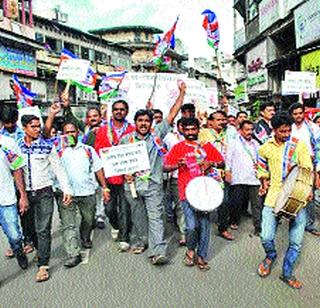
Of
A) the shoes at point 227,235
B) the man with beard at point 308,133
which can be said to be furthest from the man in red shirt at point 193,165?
the man with beard at point 308,133

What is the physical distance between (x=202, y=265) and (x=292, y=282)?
41.1 inches

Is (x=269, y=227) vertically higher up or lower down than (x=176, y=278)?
higher up

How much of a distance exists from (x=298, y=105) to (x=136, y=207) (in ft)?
9.04

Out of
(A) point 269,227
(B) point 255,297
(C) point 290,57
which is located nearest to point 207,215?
(A) point 269,227

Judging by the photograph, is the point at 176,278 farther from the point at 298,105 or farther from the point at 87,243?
the point at 298,105

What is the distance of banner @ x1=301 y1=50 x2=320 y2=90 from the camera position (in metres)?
13.8

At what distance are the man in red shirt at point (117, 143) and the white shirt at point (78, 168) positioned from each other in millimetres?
473

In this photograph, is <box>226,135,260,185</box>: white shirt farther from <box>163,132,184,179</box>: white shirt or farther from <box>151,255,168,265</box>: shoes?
<box>151,255,168,265</box>: shoes

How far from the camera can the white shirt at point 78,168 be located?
5.72 meters

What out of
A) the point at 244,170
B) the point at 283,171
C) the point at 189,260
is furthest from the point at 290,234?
the point at 244,170

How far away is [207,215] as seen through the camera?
5309 millimetres

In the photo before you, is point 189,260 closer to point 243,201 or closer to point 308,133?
point 243,201

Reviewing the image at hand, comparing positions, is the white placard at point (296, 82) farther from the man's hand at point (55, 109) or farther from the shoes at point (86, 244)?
the man's hand at point (55, 109)

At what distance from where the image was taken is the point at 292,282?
185 inches
